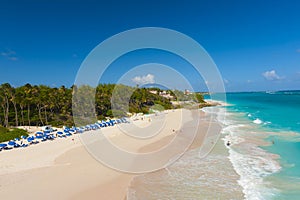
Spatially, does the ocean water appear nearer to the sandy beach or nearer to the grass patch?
the sandy beach

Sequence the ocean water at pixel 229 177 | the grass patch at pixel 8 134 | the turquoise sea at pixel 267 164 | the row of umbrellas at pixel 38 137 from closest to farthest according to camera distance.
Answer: the ocean water at pixel 229 177 → the turquoise sea at pixel 267 164 → the row of umbrellas at pixel 38 137 → the grass patch at pixel 8 134

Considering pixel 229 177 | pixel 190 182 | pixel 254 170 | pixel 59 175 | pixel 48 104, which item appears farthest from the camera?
pixel 48 104

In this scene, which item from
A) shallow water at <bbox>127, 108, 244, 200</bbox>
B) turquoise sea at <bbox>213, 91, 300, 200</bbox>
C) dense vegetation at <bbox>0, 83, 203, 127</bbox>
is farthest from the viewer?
dense vegetation at <bbox>0, 83, 203, 127</bbox>

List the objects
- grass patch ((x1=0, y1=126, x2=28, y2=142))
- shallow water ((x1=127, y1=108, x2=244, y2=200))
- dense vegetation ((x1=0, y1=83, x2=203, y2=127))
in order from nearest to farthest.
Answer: shallow water ((x1=127, y1=108, x2=244, y2=200)), grass patch ((x1=0, y1=126, x2=28, y2=142)), dense vegetation ((x1=0, y1=83, x2=203, y2=127))

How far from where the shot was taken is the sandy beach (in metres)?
9.40

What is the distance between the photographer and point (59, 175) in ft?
37.4

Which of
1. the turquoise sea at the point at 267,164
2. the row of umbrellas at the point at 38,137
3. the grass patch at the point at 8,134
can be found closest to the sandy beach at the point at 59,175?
the row of umbrellas at the point at 38,137

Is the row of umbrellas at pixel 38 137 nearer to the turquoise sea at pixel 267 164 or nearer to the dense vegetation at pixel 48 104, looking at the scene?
the dense vegetation at pixel 48 104

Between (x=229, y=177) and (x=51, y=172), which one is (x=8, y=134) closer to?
(x=51, y=172)

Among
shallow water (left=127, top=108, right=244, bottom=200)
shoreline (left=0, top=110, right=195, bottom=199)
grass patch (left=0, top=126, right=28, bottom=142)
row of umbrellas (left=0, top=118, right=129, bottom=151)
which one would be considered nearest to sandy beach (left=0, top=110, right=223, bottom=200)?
shoreline (left=0, top=110, right=195, bottom=199)

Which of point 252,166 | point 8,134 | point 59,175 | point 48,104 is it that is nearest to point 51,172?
point 59,175

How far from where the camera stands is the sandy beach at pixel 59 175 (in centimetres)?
940

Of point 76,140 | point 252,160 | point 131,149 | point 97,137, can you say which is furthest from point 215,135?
point 76,140

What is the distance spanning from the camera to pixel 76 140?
20.0 metres
